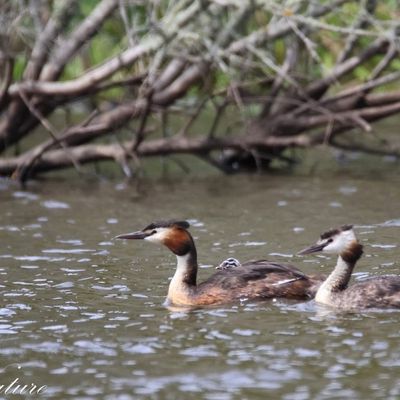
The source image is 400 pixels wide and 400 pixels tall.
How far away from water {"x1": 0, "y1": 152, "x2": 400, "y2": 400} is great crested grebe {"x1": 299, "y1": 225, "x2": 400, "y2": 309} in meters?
0.15

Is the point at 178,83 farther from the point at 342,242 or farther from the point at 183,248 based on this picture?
the point at 342,242

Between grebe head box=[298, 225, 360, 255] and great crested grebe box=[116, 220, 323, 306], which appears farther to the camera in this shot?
great crested grebe box=[116, 220, 323, 306]

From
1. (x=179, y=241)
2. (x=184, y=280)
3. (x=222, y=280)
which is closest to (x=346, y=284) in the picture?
(x=222, y=280)

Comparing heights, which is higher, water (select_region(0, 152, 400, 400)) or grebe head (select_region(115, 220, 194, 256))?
grebe head (select_region(115, 220, 194, 256))

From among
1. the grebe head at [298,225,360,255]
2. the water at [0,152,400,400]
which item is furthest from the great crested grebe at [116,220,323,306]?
the grebe head at [298,225,360,255]

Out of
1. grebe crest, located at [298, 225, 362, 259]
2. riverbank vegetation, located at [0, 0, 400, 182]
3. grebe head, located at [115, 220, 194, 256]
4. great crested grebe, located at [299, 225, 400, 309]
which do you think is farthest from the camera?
riverbank vegetation, located at [0, 0, 400, 182]

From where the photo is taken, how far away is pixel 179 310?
9305 mm

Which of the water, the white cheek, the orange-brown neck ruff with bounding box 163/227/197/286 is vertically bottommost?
the water

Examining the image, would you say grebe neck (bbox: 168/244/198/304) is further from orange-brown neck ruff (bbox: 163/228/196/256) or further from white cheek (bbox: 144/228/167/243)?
white cheek (bbox: 144/228/167/243)

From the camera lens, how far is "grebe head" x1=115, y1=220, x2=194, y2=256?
977 cm

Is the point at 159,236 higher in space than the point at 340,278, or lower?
higher

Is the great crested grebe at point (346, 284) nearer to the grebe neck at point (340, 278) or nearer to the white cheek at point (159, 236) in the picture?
the grebe neck at point (340, 278)

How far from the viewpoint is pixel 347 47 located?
1719cm

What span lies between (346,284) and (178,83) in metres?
7.90
